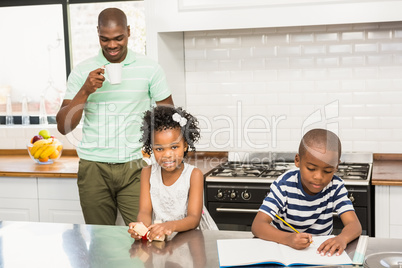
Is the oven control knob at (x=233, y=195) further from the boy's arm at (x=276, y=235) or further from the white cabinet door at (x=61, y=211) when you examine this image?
the boy's arm at (x=276, y=235)

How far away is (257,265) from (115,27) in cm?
157

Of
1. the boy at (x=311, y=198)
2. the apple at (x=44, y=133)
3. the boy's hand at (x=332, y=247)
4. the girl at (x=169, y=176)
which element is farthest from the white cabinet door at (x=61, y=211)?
the boy's hand at (x=332, y=247)

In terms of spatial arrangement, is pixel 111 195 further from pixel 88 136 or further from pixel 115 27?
pixel 115 27

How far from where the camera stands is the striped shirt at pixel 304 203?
1.94 m

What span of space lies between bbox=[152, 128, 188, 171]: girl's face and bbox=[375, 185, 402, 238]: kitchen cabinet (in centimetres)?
131

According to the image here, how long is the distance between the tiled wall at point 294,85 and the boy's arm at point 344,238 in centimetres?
175

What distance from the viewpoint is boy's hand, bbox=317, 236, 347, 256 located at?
1.54 m

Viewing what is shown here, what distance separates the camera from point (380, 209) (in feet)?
9.31

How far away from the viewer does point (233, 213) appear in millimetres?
3008

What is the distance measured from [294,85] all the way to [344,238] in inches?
81.5

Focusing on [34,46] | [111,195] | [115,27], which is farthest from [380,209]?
[34,46]

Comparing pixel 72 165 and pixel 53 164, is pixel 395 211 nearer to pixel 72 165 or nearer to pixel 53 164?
pixel 72 165

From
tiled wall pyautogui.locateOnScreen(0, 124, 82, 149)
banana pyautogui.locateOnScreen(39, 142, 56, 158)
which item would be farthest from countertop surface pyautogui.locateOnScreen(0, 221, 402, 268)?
tiled wall pyautogui.locateOnScreen(0, 124, 82, 149)

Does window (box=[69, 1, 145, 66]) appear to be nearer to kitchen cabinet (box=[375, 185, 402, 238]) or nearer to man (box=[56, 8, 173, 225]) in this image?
man (box=[56, 8, 173, 225])
